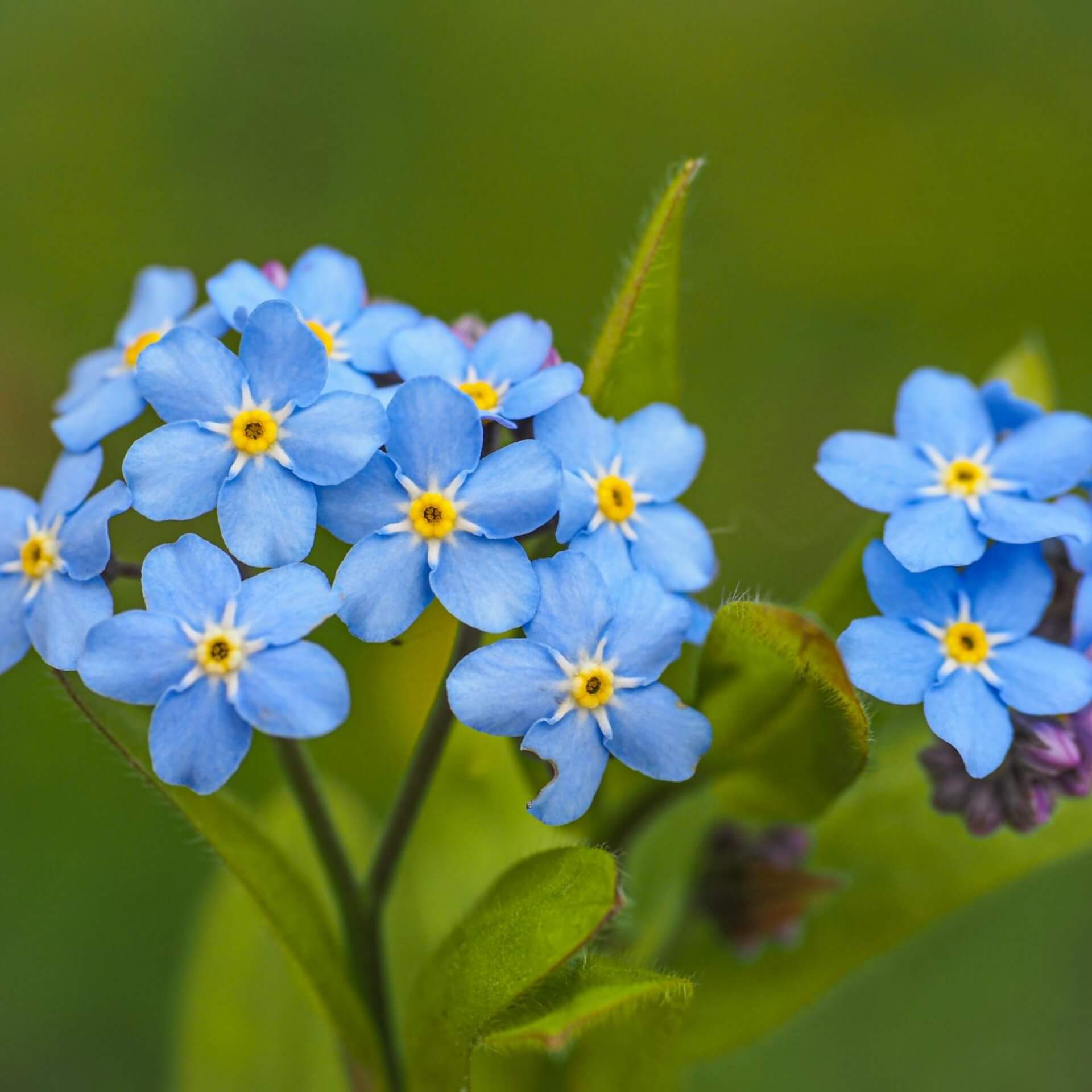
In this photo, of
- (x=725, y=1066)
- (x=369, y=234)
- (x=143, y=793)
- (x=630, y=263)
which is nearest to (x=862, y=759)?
(x=630, y=263)

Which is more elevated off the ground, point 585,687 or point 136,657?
point 136,657

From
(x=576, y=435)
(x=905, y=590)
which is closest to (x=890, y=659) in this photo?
(x=905, y=590)

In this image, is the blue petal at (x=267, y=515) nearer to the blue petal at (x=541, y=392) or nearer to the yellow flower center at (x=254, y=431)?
the yellow flower center at (x=254, y=431)

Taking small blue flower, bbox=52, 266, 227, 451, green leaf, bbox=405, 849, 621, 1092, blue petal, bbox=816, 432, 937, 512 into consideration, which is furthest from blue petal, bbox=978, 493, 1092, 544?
small blue flower, bbox=52, 266, 227, 451

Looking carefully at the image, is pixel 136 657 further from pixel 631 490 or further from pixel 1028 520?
pixel 1028 520

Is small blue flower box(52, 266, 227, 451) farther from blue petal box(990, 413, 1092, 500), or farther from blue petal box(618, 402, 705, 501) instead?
blue petal box(990, 413, 1092, 500)

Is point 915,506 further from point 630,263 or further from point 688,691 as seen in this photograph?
point 630,263

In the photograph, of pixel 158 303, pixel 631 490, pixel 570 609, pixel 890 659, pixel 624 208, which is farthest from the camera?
pixel 624 208

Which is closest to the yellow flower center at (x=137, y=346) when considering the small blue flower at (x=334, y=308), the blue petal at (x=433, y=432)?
the small blue flower at (x=334, y=308)
